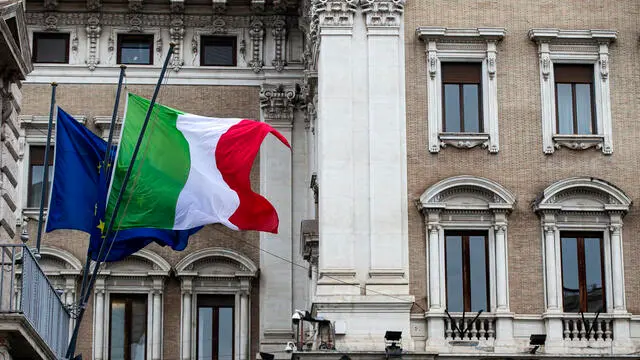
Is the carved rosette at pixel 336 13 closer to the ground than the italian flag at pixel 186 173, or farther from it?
farther from it

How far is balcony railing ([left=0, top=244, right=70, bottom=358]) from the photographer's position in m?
27.6

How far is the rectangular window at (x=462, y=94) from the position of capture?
4156 centimetres

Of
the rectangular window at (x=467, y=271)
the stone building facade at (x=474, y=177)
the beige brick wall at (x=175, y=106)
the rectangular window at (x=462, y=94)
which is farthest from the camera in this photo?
the beige brick wall at (x=175, y=106)

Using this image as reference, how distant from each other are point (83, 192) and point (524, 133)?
1299 centimetres

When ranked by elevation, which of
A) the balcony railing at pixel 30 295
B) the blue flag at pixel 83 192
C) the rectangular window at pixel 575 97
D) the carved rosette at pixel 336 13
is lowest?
the balcony railing at pixel 30 295

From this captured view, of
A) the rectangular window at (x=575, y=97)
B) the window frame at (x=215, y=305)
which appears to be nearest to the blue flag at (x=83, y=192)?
the window frame at (x=215, y=305)

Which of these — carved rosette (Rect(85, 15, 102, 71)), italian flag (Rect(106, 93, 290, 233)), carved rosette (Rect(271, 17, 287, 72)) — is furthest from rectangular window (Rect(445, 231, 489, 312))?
carved rosette (Rect(85, 15, 102, 71))

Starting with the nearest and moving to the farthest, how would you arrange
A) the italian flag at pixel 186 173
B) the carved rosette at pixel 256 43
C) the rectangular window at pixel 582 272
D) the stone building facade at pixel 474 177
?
1. the italian flag at pixel 186 173
2. the stone building facade at pixel 474 177
3. the rectangular window at pixel 582 272
4. the carved rosette at pixel 256 43

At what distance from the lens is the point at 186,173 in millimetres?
33781

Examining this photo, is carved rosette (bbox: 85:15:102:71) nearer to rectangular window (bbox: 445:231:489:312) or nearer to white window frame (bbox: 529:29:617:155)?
rectangular window (bbox: 445:231:489:312)

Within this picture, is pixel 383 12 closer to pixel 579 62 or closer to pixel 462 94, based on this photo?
pixel 462 94

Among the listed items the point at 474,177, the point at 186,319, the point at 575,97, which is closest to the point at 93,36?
the point at 186,319

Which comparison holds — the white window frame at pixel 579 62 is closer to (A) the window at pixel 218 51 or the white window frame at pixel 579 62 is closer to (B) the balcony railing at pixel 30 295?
(A) the window at pixel 218 51

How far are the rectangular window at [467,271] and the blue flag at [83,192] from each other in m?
9.61
